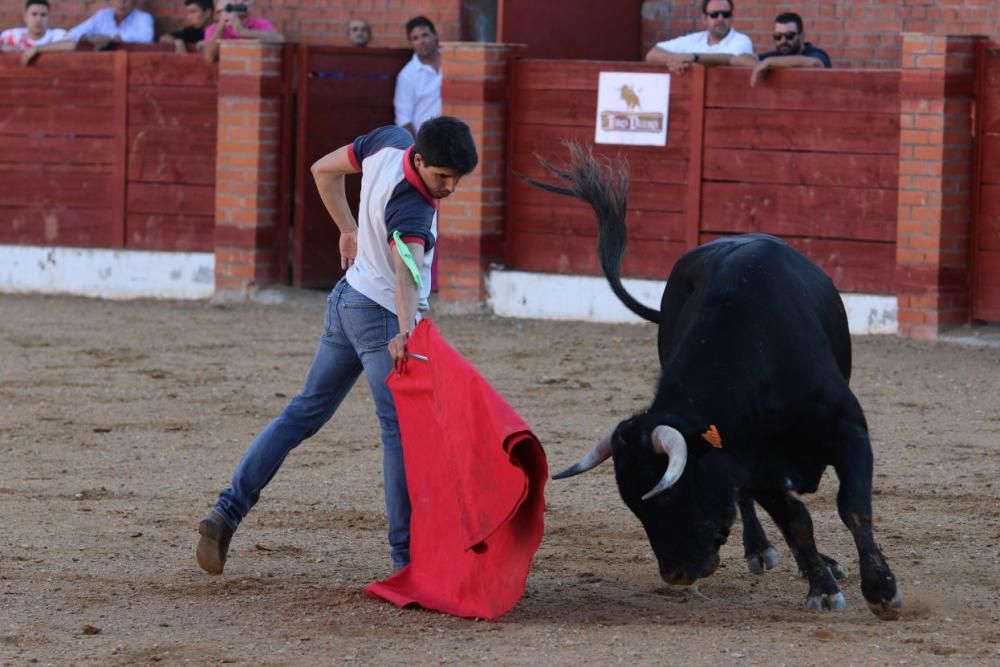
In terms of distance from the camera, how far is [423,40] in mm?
11617

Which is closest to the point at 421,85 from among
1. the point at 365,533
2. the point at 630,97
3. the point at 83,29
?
the point at 630,97

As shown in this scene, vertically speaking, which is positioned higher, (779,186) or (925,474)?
(779,186)

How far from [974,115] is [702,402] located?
578cm

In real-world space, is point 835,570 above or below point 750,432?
below

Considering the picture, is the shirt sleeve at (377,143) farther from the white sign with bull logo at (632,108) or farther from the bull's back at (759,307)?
the white sign with bull logo at (632,108)

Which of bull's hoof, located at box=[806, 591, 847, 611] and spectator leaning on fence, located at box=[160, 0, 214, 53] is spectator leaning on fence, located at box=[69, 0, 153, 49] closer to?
spectator leaning on fence, located at box=[160, 0, 214, 53]

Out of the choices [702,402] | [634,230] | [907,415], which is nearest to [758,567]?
[702,402]

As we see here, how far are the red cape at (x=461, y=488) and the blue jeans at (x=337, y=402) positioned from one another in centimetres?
5

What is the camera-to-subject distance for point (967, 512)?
5.95 m

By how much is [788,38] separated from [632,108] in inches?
40.2

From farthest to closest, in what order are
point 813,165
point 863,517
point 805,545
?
1. point 813,165
2. point 805,545
3. point 863,517

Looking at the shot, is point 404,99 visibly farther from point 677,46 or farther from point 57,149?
point 57,149

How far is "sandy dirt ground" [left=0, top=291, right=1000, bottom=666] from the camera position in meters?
4.32

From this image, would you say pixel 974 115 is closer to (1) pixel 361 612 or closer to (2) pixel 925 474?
(2) pixel 925 474
